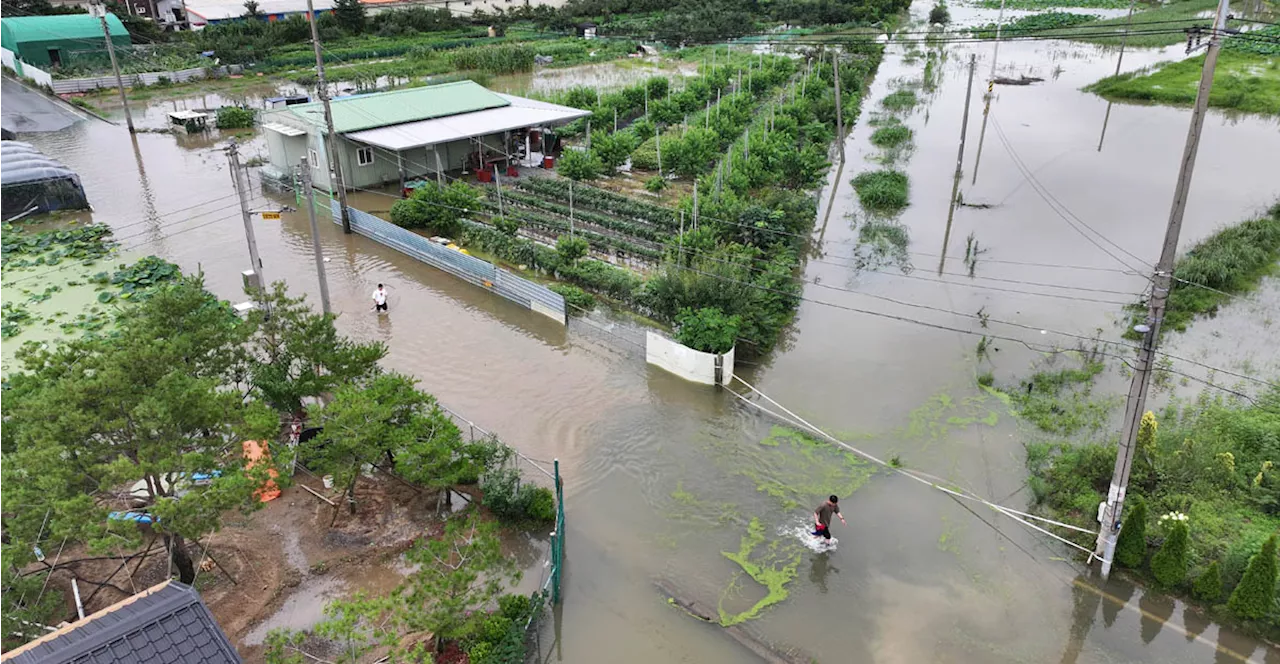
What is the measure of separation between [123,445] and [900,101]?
139 ft

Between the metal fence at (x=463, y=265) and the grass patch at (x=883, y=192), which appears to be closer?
the metal fence at (x=463, y=265)

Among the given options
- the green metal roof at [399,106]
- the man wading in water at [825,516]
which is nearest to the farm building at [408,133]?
the green metal roof at [399,106]

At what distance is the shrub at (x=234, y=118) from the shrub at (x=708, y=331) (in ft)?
105

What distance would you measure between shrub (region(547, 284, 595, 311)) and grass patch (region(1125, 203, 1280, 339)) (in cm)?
1353

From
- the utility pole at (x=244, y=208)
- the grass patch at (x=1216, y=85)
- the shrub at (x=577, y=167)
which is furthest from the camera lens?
the grass patch at (x=1216, y=85)

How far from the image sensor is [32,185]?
27.9 metres

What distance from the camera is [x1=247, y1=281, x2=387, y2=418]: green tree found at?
1434 cm

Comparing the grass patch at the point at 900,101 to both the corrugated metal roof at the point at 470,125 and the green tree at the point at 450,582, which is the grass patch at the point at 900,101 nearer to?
the corrugated metal roof at the point at 470,125

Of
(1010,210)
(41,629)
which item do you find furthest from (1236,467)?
(41,629)

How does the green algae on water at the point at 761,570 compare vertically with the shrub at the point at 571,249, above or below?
below

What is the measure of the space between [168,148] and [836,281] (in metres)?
31.2

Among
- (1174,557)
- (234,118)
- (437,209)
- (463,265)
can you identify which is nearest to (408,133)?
(437,209)

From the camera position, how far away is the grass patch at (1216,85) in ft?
139

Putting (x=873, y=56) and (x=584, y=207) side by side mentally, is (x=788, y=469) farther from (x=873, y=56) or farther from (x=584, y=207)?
(x=873, y=56)
